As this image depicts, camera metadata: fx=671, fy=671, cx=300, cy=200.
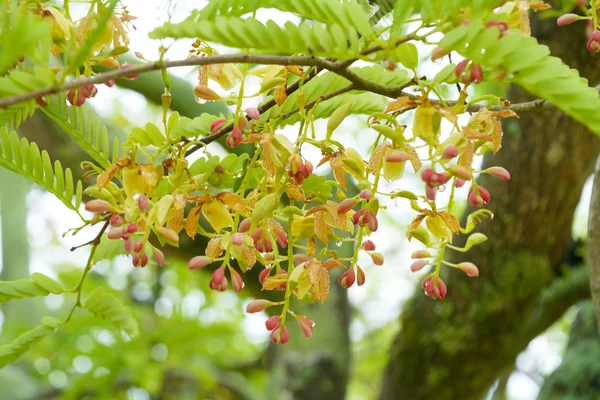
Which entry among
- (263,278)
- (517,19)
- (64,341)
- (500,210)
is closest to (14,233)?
(64,341)

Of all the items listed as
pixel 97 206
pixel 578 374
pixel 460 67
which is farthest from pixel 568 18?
pixel 578 374

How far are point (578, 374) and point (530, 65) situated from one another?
56.8 inches

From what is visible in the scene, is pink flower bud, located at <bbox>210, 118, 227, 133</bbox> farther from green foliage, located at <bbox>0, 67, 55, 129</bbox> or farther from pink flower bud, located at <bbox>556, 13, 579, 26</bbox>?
pink flower bud, located at <bbox>556, 13, 579, 26</bbox>

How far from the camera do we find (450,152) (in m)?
0.42

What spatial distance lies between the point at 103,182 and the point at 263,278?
151mm

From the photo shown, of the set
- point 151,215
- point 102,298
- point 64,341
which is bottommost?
point 64,341

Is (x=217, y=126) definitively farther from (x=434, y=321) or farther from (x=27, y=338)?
(x=434, y=321)

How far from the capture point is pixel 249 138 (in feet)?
1.57

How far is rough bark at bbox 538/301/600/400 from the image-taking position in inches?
62.2

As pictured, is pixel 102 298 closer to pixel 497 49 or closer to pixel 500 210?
pixel 497 49

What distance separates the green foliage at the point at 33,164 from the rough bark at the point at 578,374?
54.2 inches

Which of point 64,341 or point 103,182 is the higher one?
point 103,182

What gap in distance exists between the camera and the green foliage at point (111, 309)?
67 cm

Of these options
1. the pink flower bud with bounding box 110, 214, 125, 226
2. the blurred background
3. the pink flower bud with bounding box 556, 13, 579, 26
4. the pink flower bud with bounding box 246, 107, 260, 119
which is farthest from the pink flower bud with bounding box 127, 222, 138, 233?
the blurred background
